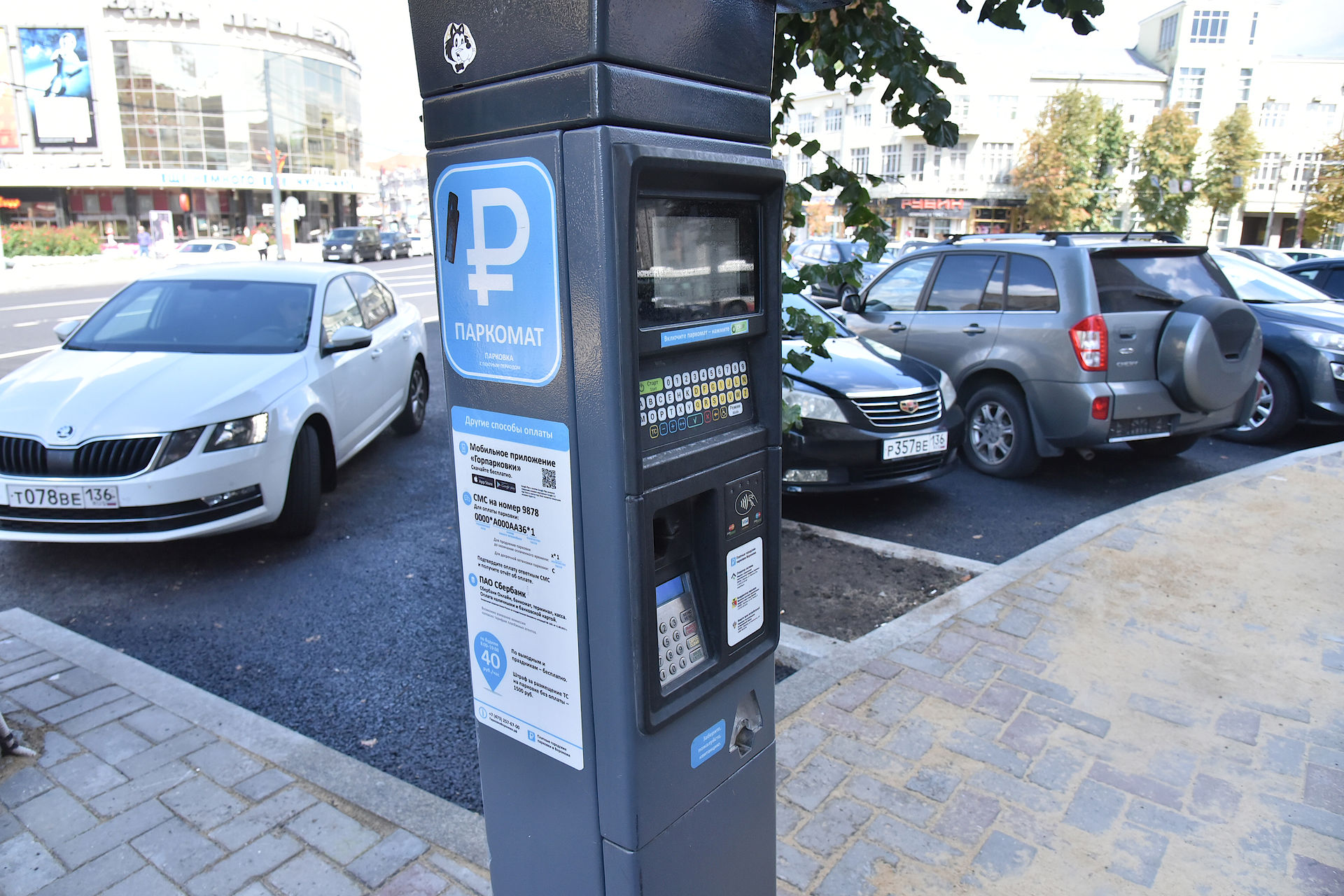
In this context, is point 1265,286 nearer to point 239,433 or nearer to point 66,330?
point 239,433

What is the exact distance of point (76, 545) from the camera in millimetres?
5016

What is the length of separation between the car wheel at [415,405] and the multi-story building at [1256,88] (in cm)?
5987

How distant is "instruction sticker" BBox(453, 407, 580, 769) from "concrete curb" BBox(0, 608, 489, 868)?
2.86ft

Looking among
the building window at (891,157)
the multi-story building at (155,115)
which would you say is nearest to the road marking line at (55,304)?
the multi-story building at (155,115)

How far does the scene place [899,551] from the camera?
4.99 meters

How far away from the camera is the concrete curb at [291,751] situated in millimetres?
2596

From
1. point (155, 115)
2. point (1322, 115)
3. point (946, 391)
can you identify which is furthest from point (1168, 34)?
point (946, 391)

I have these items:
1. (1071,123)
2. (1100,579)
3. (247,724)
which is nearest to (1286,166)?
(1071,123)

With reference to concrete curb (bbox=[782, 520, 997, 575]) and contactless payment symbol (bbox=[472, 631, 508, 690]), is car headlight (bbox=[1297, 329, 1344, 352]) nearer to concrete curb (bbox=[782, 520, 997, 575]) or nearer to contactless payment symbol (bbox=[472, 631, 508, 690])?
concrete curb (bbox=[782, 520, 997, 575])

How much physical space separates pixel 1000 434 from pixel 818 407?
77.4 inches

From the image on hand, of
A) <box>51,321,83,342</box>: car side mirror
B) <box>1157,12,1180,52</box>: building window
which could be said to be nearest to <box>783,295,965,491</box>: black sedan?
<box>51,321,83,342</box>: car side mirror

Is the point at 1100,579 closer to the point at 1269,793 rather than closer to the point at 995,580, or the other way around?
the point at 995,580

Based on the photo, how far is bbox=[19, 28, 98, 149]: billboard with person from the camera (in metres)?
48.7

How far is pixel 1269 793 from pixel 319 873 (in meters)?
2.90
